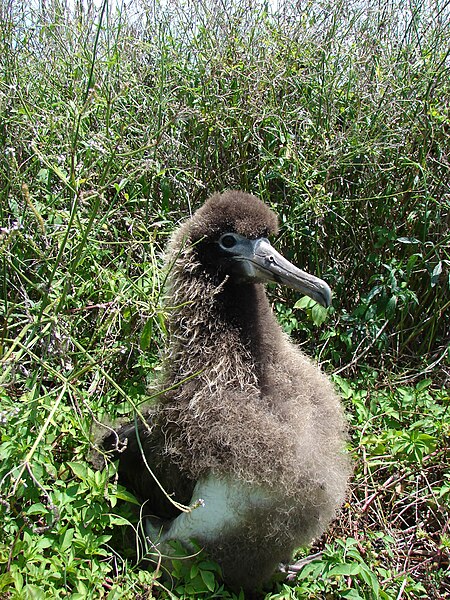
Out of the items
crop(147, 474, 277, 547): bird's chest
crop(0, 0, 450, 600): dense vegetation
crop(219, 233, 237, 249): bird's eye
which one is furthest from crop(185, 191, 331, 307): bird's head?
crop(147, 474, 277, 547): bird's chest

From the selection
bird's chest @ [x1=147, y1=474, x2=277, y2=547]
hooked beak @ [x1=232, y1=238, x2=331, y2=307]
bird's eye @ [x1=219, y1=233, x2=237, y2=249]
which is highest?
bird's eye @ [x1=219, y1=233, x2=237, y2=249]

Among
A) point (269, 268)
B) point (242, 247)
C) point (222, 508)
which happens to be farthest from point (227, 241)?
point (222, 508)

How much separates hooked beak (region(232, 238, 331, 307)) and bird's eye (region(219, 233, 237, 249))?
26 millimetres

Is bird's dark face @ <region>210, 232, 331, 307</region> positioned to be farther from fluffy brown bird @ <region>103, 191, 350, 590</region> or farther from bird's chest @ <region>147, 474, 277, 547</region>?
bird's chest @ <region>147, 474, 277, 547</region>

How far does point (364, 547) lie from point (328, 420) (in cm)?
56

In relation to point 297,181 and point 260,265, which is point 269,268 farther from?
point 297,181

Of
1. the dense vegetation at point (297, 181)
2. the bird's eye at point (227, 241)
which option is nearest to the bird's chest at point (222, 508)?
the dense vegetation at point (297, 181)

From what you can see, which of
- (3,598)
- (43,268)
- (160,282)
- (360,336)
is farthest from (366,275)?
(3,598)

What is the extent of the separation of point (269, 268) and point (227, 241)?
0.61 feet

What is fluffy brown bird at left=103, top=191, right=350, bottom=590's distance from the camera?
228 centimetres

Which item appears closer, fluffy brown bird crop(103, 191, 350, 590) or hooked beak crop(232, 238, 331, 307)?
fluffy brown bird crop(103, 191, 350, 590)

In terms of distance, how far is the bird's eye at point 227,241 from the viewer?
8.09 ft

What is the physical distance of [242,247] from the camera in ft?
8.05

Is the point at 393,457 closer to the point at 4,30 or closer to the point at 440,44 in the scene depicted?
the point at 440,44
